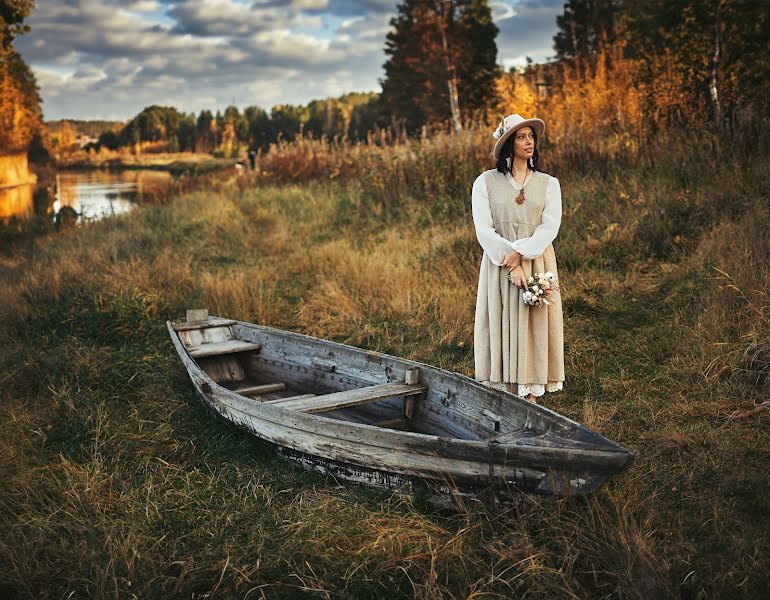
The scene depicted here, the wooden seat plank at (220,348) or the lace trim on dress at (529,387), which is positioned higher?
the lace trim on dress at (529,387)

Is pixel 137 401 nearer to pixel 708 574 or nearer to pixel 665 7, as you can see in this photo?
pixel 708 574

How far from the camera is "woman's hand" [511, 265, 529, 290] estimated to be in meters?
3.63

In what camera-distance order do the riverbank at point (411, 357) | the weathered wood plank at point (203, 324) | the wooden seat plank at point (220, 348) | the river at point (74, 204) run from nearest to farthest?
the riverbank at point (411, 357)
the wooden seat plank at point (220, 348)
the weathered wood plank at point (203, 324)
the river at point (74, 204)

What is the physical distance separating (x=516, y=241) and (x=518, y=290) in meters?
0.26

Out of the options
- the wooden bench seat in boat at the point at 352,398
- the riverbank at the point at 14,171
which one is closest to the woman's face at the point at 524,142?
the wooden bench seat in boat at the point at 352,398

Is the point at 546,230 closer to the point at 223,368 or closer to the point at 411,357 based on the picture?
the point at 411,357

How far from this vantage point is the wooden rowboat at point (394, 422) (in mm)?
2881

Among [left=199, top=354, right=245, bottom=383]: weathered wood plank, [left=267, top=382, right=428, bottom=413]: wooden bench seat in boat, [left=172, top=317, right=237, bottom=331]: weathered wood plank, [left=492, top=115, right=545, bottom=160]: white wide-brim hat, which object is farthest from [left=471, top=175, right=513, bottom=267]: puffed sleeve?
[left=172, top=317, right=237, bottom=331]: weathered wood plank

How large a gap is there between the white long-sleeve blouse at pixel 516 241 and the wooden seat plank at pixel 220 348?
256 cm

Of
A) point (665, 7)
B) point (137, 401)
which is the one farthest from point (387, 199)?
point (137, 401)

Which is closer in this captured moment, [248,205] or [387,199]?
[387,199]

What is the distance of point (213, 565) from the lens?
2.92m

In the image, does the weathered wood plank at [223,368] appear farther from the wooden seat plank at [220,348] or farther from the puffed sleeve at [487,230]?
the puffed sleeve at [487,230]

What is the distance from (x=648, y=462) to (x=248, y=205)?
36.1 feet
